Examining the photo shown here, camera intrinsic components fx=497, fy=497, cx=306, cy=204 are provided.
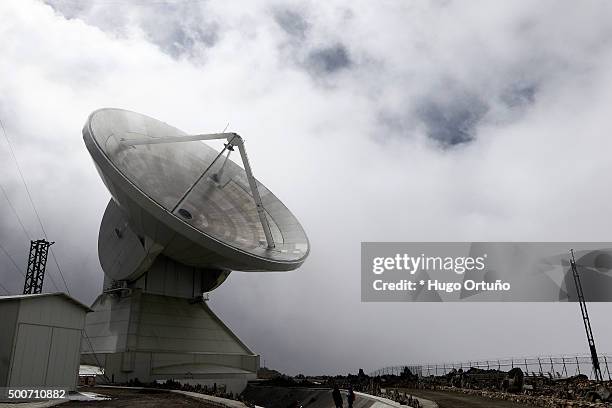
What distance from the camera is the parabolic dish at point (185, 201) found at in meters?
31.2

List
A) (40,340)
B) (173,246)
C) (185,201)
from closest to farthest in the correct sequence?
(40,340) → (173,246) → (185,201)

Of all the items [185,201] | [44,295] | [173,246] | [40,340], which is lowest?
[40,340]

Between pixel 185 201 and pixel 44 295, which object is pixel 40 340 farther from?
pixel 185 201

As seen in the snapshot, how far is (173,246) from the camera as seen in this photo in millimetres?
36438

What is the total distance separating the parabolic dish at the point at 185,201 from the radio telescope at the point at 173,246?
99 millimetres

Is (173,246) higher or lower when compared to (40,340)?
higher

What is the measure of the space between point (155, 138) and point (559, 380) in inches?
1372

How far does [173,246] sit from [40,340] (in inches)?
601

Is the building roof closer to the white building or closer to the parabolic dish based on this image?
the white building

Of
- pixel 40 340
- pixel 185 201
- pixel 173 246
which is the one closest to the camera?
pixel 40 340

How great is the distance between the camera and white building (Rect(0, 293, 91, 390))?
20375 mm

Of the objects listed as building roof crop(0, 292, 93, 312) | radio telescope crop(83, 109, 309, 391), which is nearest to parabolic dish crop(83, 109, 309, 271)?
radio telescope crop(83, 109, 309, 391)

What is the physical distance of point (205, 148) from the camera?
4494 centimetres

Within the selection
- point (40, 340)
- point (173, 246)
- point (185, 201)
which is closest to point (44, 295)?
point (40, 340)
